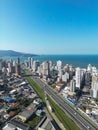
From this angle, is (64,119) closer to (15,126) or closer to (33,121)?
(33,121)

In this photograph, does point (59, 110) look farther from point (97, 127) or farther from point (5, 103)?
point (5, 103)

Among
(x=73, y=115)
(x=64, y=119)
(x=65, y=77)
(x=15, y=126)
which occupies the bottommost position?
(x=73, y=115)

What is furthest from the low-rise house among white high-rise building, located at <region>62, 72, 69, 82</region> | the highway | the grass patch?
white high-rise building, located at <region>62, 72, 69, 82</region>

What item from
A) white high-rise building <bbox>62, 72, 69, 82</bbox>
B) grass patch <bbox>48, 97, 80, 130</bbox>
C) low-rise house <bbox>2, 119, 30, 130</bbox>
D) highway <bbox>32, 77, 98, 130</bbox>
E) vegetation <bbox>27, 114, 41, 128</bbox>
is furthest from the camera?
white high-rise building <bbox>62, 72, 69, 82</bbox>

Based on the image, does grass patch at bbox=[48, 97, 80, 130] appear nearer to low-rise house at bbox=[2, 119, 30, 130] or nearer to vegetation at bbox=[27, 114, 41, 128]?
vegetation at bbox=[27, 114, 41, 128]

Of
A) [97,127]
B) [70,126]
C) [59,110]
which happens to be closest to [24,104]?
[59,110]

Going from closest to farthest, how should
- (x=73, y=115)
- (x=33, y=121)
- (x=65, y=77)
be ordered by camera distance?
(x=33, y=121)
(x=73, y=115)
(x=65, y=77)

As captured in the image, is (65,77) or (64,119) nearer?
(64,119)

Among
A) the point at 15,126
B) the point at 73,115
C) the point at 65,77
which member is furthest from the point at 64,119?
the point at 65,77

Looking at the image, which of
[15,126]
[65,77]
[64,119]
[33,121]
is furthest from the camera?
[65,77]

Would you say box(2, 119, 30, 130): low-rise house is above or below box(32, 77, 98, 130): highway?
above

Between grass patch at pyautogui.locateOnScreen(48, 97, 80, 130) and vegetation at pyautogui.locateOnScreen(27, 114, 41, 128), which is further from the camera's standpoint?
vegetation at pyautogui.locateOnScreen(27, 114, 41, 128)

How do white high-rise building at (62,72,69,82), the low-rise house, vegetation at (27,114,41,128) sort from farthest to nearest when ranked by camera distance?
white high-rise building at (62,72,69,82), vegetation at (27,114,41,128), the low-rise house
